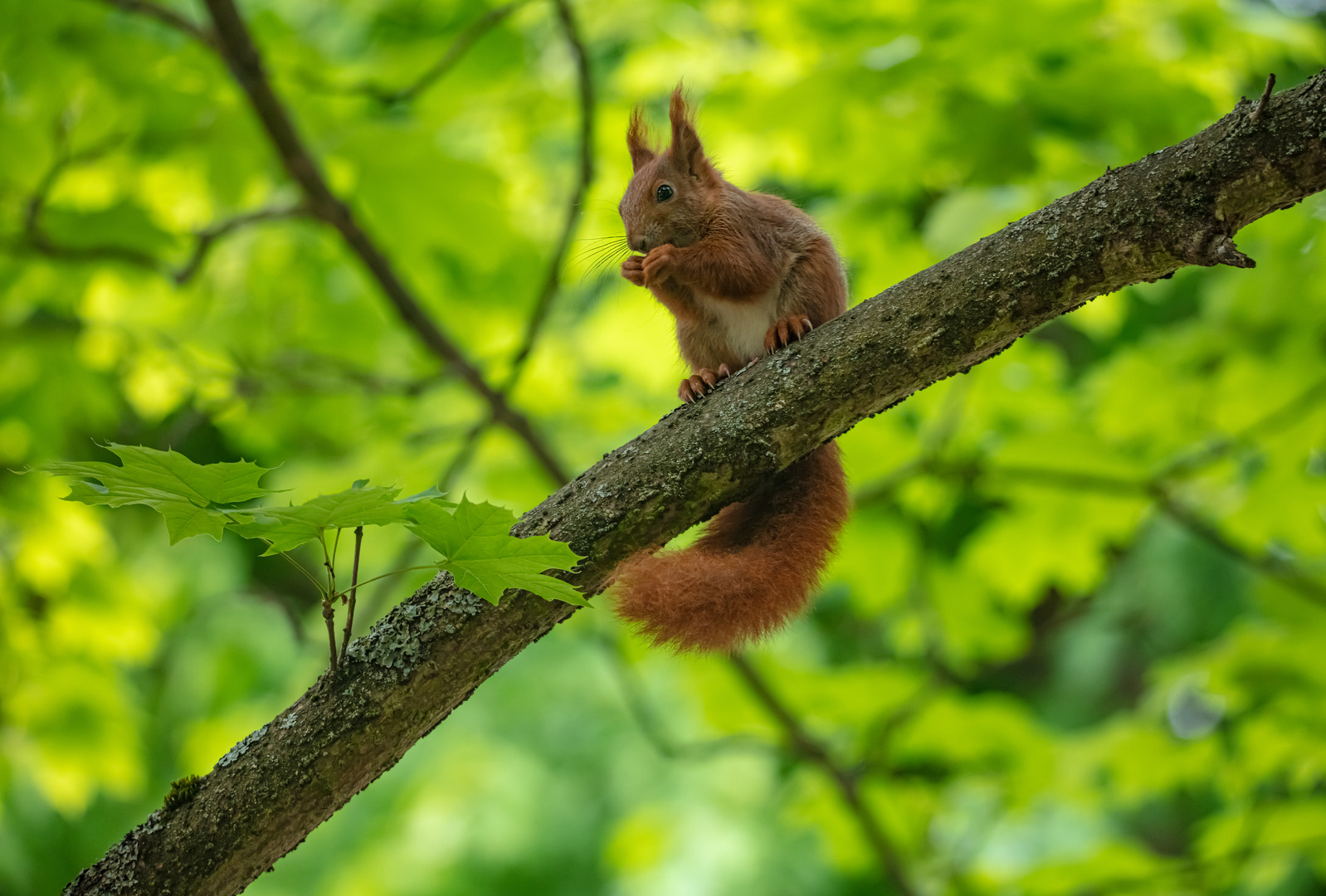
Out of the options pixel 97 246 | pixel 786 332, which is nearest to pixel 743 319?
pixel 786 332

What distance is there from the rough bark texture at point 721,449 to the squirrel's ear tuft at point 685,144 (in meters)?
0.85

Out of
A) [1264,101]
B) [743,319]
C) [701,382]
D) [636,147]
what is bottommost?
[1264,101]

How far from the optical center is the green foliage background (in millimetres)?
2619

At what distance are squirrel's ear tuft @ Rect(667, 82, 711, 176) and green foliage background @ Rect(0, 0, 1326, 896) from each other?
0.47 m

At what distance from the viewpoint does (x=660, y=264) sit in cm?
192

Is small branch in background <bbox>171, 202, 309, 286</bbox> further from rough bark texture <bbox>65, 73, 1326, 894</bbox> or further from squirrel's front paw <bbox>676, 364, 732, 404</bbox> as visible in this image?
rough bark texture <bbox>65, 73, 1326, 894</bbox>

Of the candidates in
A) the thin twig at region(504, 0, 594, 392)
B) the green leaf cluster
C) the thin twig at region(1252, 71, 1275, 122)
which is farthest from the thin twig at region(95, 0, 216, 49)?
the thin twig at region(1252, 71, 1275, 122)

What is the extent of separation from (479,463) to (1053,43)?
6.98 feet

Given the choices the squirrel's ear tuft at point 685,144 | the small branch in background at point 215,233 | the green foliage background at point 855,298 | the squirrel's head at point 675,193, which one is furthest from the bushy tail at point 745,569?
the small branch in background at point 215,233

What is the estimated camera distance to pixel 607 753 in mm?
6113

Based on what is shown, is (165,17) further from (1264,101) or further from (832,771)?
(832,771)

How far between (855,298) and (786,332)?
4.36 feet

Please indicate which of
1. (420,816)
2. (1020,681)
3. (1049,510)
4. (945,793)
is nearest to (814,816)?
(945,793)

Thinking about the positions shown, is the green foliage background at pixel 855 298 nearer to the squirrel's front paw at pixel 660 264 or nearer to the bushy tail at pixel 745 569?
the squirrel's front paw at pixel 660 264
